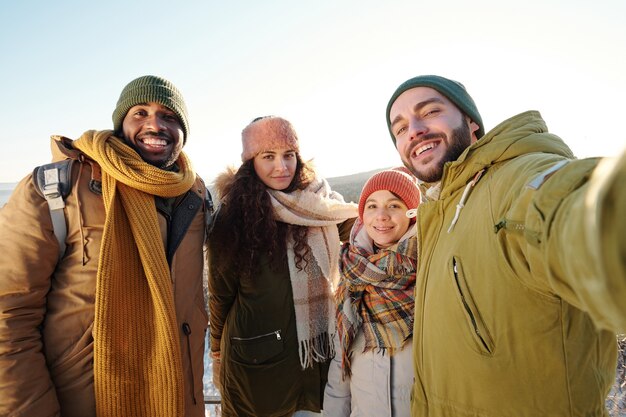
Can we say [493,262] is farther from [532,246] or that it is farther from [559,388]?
[559,388]

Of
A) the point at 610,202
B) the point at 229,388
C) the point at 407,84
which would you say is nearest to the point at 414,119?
the point at 407,84

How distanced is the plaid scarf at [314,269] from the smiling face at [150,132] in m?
0.82

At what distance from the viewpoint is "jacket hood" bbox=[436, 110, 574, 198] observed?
967mm

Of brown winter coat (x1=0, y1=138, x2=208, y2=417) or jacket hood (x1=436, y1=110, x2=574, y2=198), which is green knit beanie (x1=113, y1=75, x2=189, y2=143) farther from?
jacket hood (x1=436, y1=110, x2=574, y2=198)

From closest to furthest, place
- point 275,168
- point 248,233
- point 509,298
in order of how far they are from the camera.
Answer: point 509,298, point 248,233, point 275,168

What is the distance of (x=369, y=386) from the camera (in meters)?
1.71

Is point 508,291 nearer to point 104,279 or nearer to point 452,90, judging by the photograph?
point 452,90

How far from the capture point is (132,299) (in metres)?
1.67

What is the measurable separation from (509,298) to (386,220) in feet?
3.79

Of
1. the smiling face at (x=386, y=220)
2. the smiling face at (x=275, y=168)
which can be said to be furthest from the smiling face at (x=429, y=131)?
the smiling face at (x=275, y=168)

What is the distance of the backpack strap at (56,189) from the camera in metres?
1.49

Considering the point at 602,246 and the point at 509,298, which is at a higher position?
the point at 602,246

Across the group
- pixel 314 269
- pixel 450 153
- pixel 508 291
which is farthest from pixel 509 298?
pixel 314 269

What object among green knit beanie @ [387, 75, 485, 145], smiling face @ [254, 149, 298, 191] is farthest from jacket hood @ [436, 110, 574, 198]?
smiling face @ [254, 149, 298, 191]
